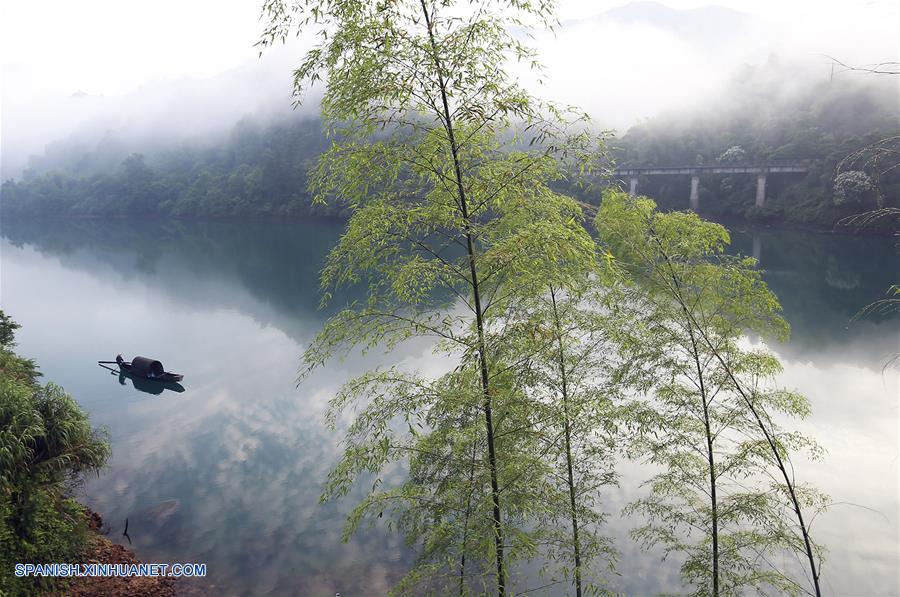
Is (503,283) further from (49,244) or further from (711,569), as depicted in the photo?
(49,244)

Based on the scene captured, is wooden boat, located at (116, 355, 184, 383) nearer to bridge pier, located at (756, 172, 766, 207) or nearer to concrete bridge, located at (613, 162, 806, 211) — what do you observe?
concrete bridge, located at (613, 162, 806, 211)

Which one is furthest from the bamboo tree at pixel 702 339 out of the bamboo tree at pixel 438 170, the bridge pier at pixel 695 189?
the bridge pier at pixel 695 189

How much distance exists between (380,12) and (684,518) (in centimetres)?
749

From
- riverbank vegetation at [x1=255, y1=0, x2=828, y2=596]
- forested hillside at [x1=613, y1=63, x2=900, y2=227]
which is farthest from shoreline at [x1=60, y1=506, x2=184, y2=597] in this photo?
forested hillside at [x1=613, y1=63, x2=900, y2=227]

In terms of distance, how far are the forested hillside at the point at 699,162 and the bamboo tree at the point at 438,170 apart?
36.6 feet

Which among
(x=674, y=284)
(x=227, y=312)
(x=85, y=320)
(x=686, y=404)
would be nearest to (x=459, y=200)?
(x=674, y=284)

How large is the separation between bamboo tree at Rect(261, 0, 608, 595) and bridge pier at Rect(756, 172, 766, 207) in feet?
166

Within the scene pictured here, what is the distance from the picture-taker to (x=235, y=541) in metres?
11.1

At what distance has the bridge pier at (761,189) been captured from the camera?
155 ft

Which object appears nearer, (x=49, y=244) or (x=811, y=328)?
(x=811, y=328)

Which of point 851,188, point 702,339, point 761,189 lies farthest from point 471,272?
point 761,189

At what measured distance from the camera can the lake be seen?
34.3ft

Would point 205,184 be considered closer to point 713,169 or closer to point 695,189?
point 695,189

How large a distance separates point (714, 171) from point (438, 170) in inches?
2099
